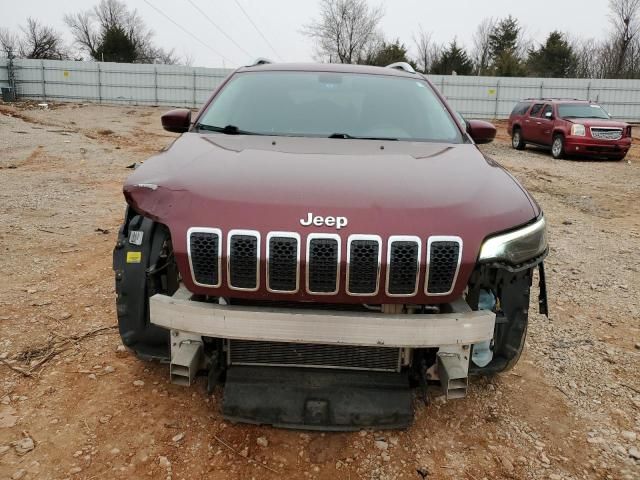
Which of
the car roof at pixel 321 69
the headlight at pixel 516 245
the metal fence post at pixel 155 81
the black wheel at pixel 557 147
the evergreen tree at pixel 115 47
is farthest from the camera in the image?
the evergreen tree at pixel 115 47

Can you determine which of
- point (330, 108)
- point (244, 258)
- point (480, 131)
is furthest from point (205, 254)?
point (480, 131)

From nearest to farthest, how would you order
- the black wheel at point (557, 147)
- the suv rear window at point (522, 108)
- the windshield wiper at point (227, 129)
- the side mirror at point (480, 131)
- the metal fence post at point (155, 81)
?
the windshield wiper at point (227, 129) < the side mirror at point (480, 131) < the black wheel at point (557, 147) < the suv rear window at point (522, 108) < the metal fence post at point (155, 81)

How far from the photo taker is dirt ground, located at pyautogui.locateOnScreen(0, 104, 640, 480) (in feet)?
7.44

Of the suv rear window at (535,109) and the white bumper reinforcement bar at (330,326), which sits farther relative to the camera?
the suv rear window at (535,109)

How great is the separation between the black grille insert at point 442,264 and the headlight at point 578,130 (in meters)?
14.2

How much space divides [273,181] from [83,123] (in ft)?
67.6

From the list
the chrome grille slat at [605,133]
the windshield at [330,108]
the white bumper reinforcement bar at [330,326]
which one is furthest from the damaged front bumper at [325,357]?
the chrome grille slat at [605,133]

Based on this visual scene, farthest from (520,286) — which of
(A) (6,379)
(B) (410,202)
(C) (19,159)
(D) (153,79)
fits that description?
(D) (153,79)

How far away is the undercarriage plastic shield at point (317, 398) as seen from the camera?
7.49 feet

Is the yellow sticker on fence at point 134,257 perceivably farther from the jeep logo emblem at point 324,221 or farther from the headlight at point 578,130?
the headlight at point 578,130

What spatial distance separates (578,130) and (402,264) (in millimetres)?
14412

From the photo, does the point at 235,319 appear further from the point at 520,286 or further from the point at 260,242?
the point at 520,286

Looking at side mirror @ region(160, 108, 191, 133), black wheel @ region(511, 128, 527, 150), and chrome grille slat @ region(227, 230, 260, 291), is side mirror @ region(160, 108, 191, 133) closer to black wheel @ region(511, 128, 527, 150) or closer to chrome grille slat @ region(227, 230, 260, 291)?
chrome grille slat @ region(227, 230, 260, 291)

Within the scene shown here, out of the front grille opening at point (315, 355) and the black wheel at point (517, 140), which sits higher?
the black wheel at point (517, 140)
